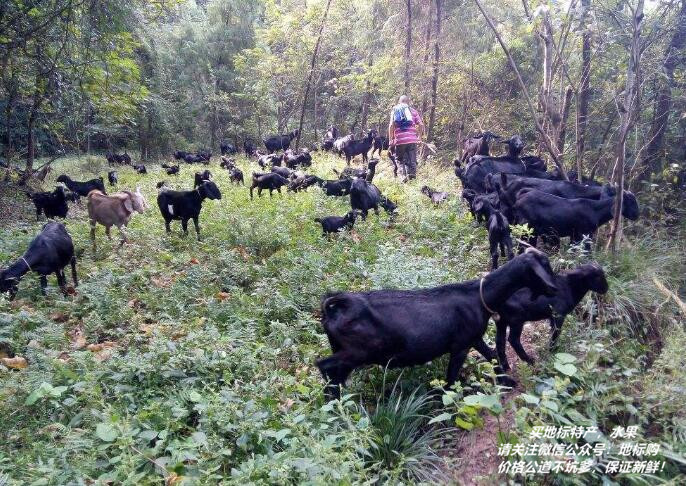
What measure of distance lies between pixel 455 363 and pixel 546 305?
1.12 m

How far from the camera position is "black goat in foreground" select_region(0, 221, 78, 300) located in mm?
6877

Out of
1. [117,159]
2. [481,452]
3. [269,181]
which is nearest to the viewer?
[481,452]

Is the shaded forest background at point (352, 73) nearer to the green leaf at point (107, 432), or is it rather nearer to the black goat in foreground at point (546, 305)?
the black goat in foreground at point (546, 305)

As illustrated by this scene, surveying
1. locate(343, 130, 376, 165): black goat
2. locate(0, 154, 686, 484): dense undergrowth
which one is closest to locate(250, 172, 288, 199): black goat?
locate(0, 154, 686, 484): dense undergrowth

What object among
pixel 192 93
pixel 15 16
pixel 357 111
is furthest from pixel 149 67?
pixel 15 16

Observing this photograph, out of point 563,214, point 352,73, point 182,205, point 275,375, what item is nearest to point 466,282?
point 275,375

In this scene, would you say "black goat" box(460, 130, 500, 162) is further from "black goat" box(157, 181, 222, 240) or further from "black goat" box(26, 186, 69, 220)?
"black goat" box(26, 186, 69, 220)

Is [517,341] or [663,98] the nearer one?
[517,341]

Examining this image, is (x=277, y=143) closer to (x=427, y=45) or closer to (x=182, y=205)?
(x=427, y=45)

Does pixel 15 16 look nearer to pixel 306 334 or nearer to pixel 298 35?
pixel 306 334

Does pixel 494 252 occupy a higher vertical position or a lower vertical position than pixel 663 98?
lower

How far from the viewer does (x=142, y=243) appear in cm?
945

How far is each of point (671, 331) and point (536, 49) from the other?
1456 cm

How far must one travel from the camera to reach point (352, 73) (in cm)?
2359
